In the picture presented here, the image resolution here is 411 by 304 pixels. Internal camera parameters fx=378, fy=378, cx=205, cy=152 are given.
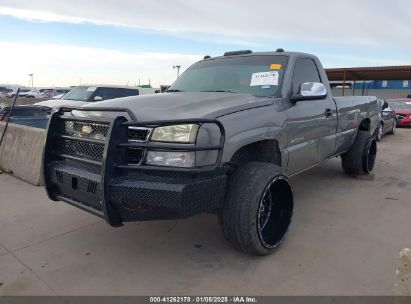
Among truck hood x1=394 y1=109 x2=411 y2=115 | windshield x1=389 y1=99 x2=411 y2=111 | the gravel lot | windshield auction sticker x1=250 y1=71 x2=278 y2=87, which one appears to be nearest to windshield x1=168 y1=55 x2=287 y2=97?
windshield auction sticker x1=250 y1=71 x2=278 y2=87

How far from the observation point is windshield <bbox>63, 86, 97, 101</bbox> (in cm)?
1160

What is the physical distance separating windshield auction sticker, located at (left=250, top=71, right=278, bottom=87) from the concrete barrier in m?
3.36

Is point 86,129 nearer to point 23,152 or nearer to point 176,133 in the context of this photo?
point 176,133

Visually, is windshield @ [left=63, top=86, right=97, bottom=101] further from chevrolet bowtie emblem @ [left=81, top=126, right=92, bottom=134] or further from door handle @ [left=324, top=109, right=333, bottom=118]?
chevrolet bowtie emblem @ [left=81, top=126, right=92, bottom=134]

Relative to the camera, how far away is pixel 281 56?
14.1 ft

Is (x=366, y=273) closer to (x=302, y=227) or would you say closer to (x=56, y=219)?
(x=302, y=227)

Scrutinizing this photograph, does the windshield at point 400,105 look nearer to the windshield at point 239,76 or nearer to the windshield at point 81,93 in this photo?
the windshield at point 81,93

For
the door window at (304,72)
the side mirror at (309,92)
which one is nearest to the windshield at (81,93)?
the door window at (304,72)

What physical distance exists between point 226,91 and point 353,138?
300 centimetres

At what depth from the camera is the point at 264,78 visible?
404cm

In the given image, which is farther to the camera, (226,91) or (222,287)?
(226,91)

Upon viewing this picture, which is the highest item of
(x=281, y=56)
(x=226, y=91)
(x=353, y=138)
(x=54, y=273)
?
(x=281, y=56)

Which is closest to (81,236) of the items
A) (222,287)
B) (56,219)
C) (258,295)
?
(56,219)

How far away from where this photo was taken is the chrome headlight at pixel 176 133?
2777mm
